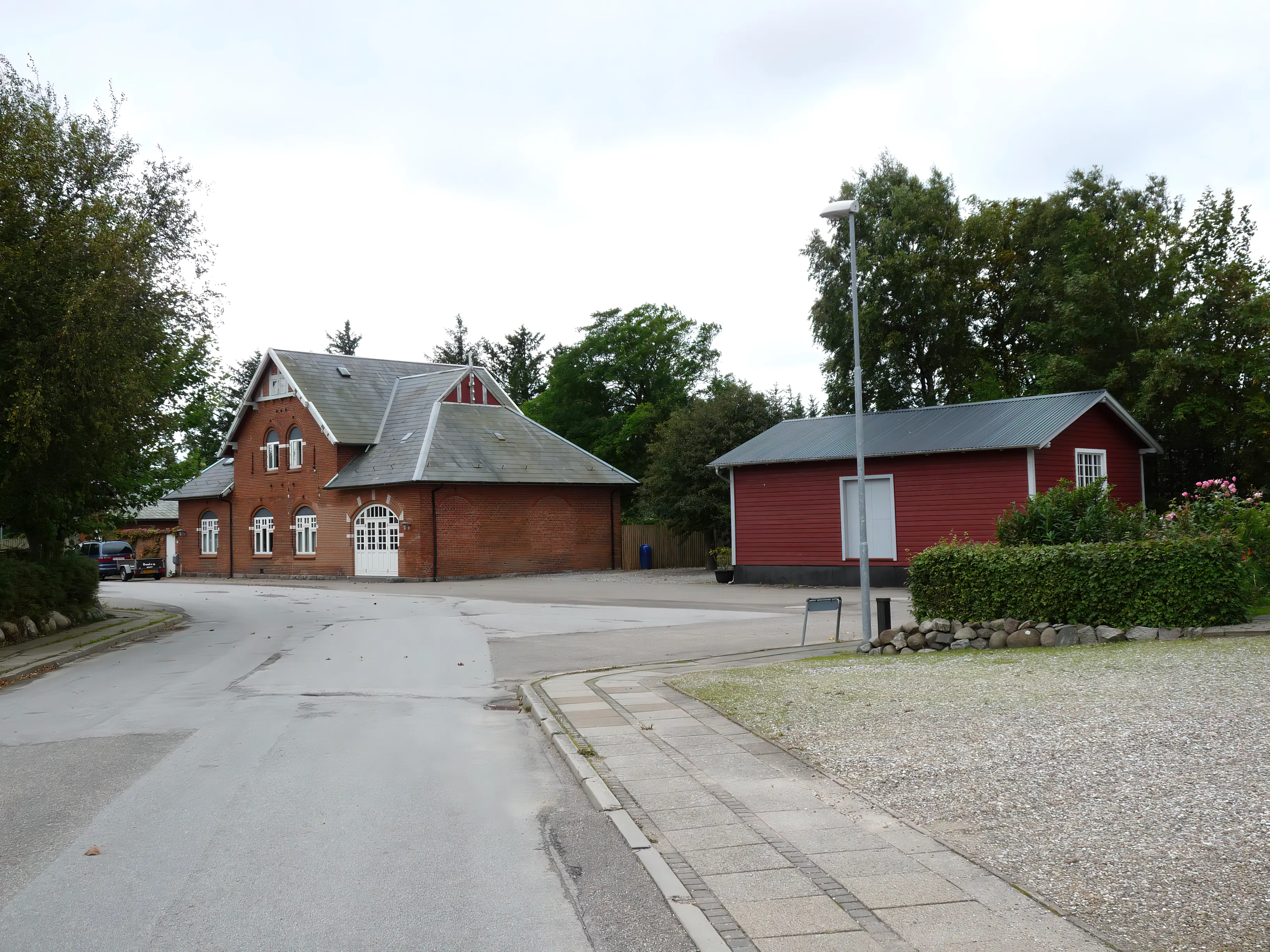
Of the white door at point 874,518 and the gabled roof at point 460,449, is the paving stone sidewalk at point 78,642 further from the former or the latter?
the gabled roof at point 460,449

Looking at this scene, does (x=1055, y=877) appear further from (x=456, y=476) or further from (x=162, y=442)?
(x=456, y=476)

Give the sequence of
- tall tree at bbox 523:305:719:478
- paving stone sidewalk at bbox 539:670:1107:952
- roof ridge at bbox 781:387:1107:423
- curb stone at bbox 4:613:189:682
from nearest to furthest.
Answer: paving stone sidewalk at bbox 539:670:1107:952 → curb stone at bbox 4:613:189:682 → roof ridge at bbox 781:387:1107:423 → tall tree at bbox 523:305:719:478

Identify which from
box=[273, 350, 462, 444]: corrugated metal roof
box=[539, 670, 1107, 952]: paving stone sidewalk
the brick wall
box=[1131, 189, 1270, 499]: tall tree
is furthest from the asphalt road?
box=[273, 350, 462, 444]: corrugated metal roof

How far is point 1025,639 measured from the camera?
1389cm

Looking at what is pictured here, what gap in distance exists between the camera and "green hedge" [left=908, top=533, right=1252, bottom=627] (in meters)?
13.2

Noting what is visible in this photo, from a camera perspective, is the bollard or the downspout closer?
the bollard

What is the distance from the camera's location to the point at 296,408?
46656mm

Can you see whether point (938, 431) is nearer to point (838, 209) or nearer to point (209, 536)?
point (838, 209)

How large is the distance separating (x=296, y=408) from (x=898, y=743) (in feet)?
138

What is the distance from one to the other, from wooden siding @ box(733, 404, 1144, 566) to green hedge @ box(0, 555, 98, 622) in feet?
58.7

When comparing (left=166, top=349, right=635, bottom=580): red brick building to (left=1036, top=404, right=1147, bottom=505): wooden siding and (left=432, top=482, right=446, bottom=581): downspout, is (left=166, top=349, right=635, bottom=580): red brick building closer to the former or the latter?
(left=432, top=482, right=446, bottom=581): downspout

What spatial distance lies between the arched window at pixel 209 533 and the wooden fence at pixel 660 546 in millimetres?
19696

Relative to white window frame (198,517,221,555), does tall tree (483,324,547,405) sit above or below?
above

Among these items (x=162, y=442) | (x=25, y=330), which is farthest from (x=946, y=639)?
(x=162, y=442)
